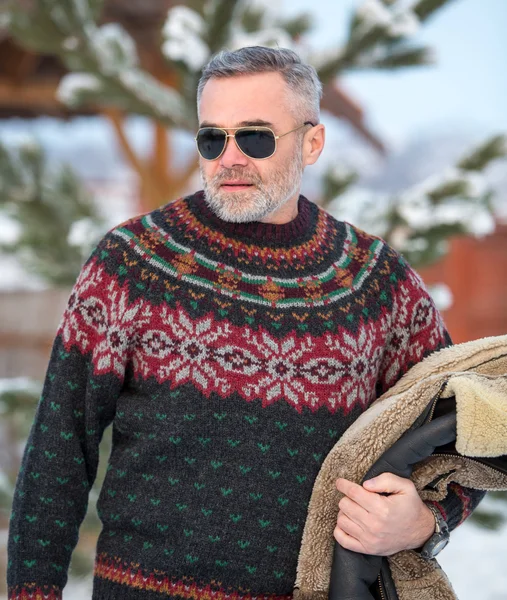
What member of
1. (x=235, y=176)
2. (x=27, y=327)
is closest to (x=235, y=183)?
(x=235, y=176)

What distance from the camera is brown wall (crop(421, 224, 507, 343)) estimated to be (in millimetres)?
6520

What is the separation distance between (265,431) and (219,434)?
0.32 feet

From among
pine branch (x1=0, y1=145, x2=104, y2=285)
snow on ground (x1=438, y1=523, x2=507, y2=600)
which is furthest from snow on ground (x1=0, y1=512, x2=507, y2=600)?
pine branch (x1=0, y1=145, x2=104, y2=285)

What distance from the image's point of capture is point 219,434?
156cm

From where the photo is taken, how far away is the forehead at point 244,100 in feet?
5.41

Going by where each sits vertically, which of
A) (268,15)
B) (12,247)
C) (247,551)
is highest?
A: (268,15)

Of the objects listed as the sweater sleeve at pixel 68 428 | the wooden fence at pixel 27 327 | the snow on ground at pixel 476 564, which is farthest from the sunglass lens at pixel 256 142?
the wooden fence at pixel 27 327

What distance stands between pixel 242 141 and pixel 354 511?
0.84 meters

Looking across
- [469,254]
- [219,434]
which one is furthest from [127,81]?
[469,254]

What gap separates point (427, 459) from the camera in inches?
62.7

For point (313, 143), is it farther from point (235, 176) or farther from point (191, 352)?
point (191, 352)

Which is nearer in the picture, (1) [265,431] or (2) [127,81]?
(1) [265,431]

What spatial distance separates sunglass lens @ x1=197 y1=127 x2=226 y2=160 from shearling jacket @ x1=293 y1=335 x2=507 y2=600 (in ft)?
2.20

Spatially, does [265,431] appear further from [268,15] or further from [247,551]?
[268,15]
